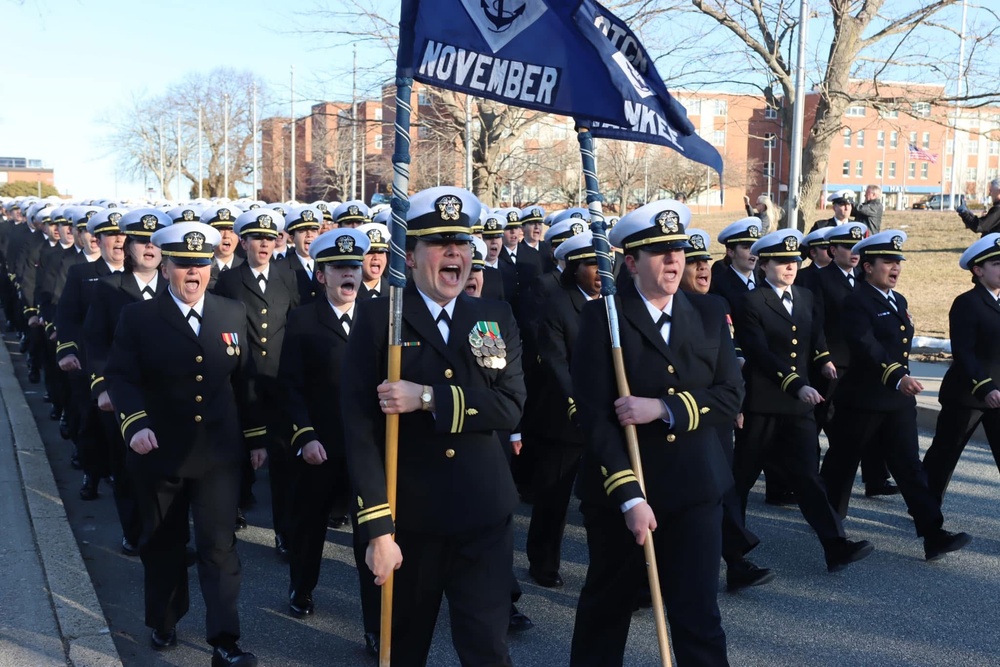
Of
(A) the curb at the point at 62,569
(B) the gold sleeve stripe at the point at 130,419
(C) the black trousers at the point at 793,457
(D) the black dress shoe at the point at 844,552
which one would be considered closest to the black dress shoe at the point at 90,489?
(A) the curb at the point at 62,569

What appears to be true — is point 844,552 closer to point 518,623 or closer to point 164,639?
point 518,623

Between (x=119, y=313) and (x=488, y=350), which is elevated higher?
(x=488, y=350)

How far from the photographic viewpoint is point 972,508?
26.8 ft

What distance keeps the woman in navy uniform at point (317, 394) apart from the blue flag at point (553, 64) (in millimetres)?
2019

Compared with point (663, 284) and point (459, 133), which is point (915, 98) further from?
point (663, 284)

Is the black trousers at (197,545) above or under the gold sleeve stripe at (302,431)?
under

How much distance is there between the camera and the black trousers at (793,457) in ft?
21.9

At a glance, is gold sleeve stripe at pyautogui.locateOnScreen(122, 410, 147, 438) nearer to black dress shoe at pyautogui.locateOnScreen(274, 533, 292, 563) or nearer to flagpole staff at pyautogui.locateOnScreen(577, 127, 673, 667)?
black dress shoe at pyautogui.locateOnScreen(274, 533, 292, 563)

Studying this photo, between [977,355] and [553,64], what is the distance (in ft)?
14.6

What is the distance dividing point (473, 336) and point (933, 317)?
16806mm

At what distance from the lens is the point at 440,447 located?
12.9ft

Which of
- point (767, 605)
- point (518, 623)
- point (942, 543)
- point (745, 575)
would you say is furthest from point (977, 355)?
point (518, 623)

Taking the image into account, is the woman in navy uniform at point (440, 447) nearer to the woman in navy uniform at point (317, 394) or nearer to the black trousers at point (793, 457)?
the woman in navy uniform at point (317, 394)

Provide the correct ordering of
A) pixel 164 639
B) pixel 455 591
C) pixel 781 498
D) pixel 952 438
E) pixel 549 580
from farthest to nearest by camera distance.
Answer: pixel 781 498, pixel 952 438, pixel 549 580, pixel 164 639, pixel 455 591
